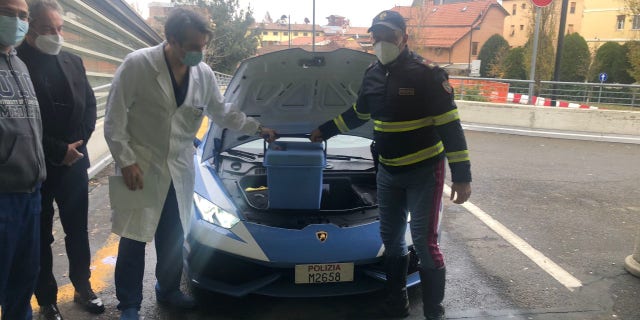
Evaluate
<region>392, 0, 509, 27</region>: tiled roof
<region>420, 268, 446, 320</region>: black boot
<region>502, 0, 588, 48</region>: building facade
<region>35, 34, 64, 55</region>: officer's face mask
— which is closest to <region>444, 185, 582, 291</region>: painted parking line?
<region>420, 268, 446, 320</region>: black boot

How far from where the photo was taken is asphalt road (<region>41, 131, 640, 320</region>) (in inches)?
120

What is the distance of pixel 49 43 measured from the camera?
2.50m

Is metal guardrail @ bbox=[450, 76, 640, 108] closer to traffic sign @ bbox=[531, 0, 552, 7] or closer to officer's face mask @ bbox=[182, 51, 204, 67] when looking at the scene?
traffic sign @ bbox=[531, 0, 552, 7]

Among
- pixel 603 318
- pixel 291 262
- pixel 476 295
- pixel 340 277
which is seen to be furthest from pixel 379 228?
pixel 603 318

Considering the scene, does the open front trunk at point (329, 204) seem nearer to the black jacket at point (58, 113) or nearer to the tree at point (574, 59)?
the black jacket at point (58, 113)

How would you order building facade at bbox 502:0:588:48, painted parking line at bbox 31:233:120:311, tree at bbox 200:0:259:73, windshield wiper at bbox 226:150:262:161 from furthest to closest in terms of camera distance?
building facade at bbox 502:0:588:48
tree at bbox 200:0:259:73
windshield wiper at bbox 226:150:262:161
painted parking line at bbox 31:233:120:311

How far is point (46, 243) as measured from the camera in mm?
2691

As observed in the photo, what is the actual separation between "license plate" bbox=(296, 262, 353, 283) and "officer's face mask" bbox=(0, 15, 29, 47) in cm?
178

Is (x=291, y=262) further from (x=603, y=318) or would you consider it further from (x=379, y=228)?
(x=603, y=318)

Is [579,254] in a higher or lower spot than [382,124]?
lower

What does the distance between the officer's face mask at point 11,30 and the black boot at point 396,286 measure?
2.22m

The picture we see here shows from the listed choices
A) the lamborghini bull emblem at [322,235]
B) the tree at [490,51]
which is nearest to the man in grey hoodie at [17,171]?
the lamborghini bull emblem at [322,235]

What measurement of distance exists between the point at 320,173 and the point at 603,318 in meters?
2.01

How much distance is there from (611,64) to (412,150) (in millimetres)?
31658
